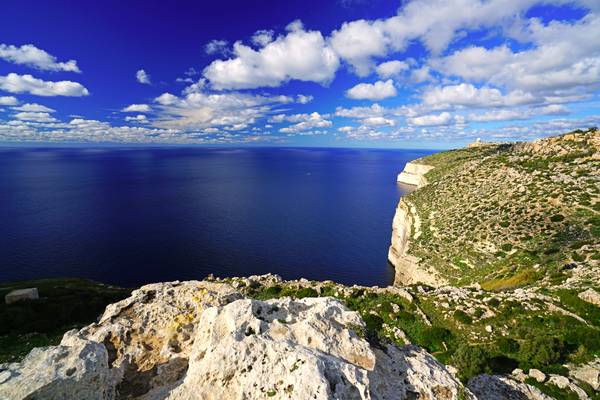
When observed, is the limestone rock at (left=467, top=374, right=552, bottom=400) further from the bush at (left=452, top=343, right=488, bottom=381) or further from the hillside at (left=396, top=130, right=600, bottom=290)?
the hillside at (left=396, top=130, right=600, bottom=290)

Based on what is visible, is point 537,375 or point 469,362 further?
point 469,362

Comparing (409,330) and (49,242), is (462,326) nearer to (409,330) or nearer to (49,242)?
(409,330)

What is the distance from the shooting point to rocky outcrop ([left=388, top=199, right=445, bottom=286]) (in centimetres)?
5609

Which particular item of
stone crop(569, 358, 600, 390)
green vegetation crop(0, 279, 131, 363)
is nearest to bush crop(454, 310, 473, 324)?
stone crop(569, 358, 600, 390)

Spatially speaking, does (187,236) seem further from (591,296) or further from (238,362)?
(238,362)

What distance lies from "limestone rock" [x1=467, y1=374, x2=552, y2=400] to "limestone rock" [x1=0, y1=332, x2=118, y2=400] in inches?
640

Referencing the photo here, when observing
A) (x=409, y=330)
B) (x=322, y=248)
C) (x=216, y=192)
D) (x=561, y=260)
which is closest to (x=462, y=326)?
(x=409, y=330)

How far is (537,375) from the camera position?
1708 centimetres

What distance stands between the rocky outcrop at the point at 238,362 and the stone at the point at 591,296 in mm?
25210

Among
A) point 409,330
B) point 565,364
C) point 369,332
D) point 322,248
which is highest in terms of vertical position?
point 369,332

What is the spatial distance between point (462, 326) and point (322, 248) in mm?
65109

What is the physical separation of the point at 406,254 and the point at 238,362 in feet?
198

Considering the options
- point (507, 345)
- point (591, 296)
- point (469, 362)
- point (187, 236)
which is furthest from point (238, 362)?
point (187, 236)

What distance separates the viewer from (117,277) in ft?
234
